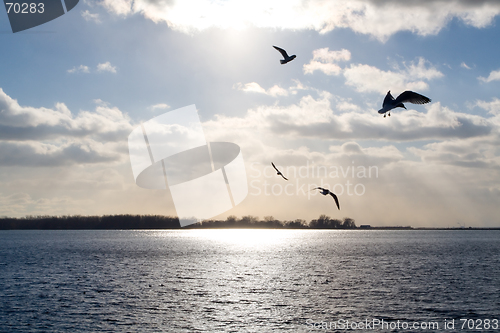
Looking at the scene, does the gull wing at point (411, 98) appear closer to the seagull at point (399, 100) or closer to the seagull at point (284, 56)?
the seagull at point (399, 100)

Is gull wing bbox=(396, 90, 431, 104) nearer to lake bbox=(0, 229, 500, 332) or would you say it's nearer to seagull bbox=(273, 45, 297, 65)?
seagull bbox=(273, 45, 297, 65)

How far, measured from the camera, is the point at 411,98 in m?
20.4

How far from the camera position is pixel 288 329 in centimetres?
3000

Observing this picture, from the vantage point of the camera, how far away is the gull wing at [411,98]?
19784mm

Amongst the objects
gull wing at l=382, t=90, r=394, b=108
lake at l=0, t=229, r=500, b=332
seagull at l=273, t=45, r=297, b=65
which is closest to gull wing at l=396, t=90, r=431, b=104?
gull wing at l=382, t=90, r=394, b=108

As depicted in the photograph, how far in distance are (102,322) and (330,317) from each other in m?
19.2

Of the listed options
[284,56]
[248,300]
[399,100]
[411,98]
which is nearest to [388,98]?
[399,100]

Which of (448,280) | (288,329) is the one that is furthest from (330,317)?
(448,280)

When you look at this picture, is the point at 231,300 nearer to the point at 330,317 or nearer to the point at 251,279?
the point at 330,317

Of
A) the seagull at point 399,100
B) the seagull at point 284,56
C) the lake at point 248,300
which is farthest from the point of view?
the lake at point 248,300

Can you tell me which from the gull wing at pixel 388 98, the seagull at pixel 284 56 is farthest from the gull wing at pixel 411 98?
the seagull at pixel 284 56

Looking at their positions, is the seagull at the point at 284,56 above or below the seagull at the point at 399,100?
above

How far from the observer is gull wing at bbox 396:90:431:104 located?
19784mm

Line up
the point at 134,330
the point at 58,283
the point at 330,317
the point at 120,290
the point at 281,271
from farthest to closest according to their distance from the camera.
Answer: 1. the point at 281,271
2. the point at 58,283
3. the point at 120,290
4. the point at 330,317
5. the point at 134,330
